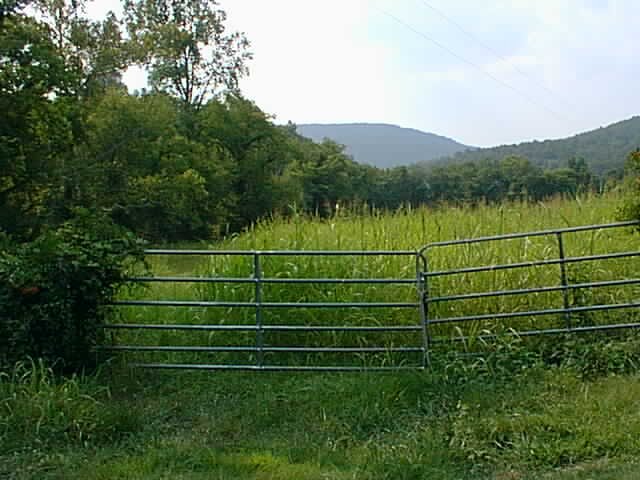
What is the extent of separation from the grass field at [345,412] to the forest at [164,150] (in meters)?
1.80

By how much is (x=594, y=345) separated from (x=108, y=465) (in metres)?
4.12

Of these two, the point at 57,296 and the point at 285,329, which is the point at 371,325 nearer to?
the point at 285,329

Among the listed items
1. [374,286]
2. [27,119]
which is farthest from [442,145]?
[374,286]

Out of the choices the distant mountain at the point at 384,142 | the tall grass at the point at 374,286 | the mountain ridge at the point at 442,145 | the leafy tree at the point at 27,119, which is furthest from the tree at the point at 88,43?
the tall grass at the point at 374,286

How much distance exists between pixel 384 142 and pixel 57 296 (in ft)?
131

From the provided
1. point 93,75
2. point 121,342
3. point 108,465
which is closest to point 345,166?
point 93,75

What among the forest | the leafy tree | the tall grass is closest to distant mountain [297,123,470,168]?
the forest

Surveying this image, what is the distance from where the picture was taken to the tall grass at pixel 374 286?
5.74 m

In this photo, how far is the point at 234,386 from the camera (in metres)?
5.00

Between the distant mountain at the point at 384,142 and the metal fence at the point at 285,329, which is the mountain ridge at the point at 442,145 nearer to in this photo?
the distant mountain at the point at 384,142

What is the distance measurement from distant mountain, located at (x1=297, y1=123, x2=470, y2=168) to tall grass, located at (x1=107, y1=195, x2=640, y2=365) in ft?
96.4

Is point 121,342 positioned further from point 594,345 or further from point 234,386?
point 594,345

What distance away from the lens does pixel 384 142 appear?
142 ft

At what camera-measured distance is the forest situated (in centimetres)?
1436
